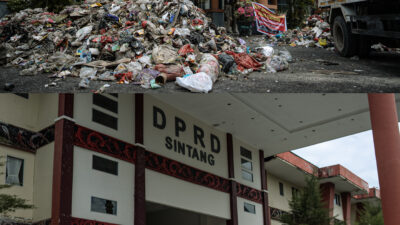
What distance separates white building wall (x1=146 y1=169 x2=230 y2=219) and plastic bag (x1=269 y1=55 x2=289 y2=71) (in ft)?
13.3

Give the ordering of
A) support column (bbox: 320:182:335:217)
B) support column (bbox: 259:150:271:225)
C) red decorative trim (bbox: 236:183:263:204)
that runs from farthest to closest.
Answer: support column (bbox: 320:182:335:217), support column (bbox: 259:150:271:225), red decorative trim (bbox: 236:183:263:204)

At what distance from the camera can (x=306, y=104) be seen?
12.0 meters

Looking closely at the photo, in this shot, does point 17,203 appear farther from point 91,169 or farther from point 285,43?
point 285,43

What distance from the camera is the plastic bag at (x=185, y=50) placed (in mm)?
9125

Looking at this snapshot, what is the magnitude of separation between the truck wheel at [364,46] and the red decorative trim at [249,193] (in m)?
6.08

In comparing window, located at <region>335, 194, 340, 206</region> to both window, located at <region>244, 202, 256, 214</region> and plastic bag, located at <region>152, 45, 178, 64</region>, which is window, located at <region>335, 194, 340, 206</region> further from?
plastic bag, located at <region>152, 45, 178, 64</region>

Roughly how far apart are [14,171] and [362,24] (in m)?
8.00

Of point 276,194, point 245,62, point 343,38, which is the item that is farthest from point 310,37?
point 276,194

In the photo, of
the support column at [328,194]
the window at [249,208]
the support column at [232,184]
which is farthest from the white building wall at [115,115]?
the support column at [328,194]

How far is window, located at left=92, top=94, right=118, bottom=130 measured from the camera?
9633 millimetres

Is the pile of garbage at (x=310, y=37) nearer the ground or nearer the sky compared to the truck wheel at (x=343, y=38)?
nearer the sky

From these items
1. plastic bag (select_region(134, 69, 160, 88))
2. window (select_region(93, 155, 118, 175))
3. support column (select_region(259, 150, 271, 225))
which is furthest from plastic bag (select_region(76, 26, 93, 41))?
support column (select_region(259, 150, 271, 225))

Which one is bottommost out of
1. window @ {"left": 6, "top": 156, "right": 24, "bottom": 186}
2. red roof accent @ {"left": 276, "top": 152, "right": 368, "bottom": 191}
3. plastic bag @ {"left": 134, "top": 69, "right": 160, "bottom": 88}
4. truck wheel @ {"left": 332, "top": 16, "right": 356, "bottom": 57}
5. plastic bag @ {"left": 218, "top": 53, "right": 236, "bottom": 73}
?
window @ {"left": 6, "top": 156, "right": 24, "bottom": 186}

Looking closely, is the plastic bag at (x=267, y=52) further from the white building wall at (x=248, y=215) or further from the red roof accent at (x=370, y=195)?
the red roof accent at (x=370, y=195)
